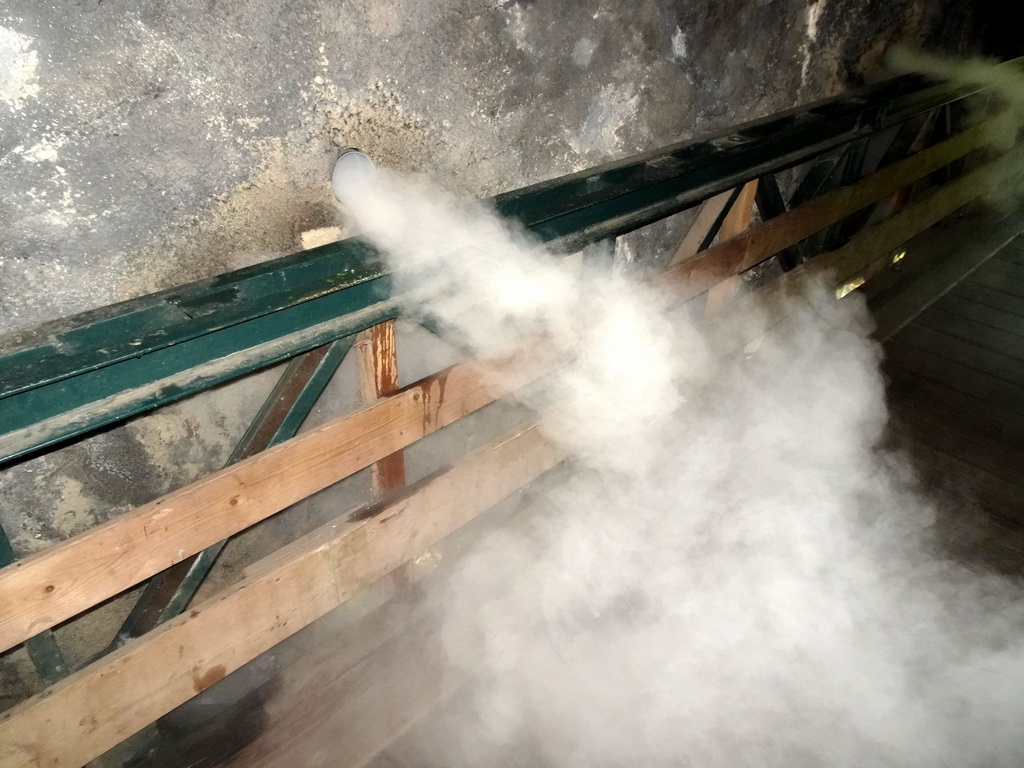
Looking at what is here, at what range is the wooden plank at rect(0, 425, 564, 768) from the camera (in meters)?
1.62

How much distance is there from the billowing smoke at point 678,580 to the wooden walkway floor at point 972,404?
206mm

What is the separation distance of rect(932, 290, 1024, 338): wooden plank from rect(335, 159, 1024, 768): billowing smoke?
70.5 inches

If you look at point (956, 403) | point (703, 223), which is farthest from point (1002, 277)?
point (703, 223)

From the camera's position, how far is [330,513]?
2.97m

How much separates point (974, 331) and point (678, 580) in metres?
3.20

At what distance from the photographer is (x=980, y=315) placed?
14.6ft

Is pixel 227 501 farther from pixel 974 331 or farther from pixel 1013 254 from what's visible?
pixel 1013 254

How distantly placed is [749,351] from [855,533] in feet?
4.72

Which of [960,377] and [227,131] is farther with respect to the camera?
[960,377]

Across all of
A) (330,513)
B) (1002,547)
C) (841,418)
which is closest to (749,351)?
(841,418)

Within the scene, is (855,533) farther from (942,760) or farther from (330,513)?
(330,513)

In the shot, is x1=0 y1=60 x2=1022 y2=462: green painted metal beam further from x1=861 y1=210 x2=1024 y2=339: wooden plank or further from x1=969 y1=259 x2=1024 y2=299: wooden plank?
x1=969 y1=259 x2=1024 y2=299: wooden plank

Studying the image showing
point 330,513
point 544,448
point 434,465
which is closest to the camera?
point 544,448

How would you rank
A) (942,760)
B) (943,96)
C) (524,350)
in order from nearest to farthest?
(942,760) < (524,350) < (943,96)
